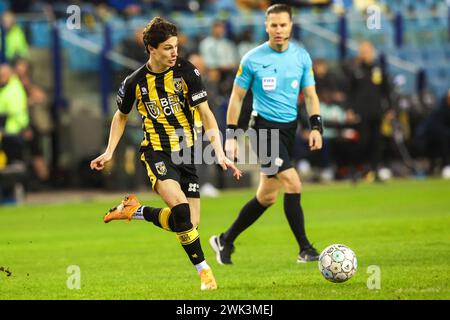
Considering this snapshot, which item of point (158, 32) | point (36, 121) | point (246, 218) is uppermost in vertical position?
point (158, 32)

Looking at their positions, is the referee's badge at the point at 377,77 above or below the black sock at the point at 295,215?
above

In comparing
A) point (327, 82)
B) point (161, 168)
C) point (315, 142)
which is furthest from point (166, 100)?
point (327, 82)

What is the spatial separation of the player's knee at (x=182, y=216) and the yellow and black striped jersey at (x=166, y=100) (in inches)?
23.9

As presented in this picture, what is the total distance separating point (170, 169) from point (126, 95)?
0.74 metres

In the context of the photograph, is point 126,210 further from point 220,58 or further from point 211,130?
point 220,58

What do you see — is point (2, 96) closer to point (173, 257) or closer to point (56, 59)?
point (56, 59)

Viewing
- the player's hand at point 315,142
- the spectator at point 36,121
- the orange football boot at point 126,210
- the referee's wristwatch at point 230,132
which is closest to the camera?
the orange football boot at point 126,210

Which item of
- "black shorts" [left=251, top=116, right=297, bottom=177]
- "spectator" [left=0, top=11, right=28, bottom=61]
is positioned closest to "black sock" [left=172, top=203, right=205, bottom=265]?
"black shorts" [left=251, top=116, right=297, bottom=177]

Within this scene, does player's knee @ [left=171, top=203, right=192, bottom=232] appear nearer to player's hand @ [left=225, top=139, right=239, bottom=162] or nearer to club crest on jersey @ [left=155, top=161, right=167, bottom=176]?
club crest on jersey @ [left=155, top=161, right=167, bottom=176]

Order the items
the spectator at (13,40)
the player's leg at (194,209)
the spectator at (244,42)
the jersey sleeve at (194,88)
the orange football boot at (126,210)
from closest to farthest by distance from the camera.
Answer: the jersey sleeve at (194,88)
the player's leg at (194,209)
the orange football boot at (126,210)
the spectator at (13,40)
the spectator at (244,42)

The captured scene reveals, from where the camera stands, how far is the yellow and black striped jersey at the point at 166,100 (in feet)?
30.8

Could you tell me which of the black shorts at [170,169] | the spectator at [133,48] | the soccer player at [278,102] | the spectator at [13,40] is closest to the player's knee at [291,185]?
the soccer player at [278,102]

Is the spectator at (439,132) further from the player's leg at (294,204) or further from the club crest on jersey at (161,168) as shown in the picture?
the club crest on jersey at (161,168)

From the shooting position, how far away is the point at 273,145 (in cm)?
1136
